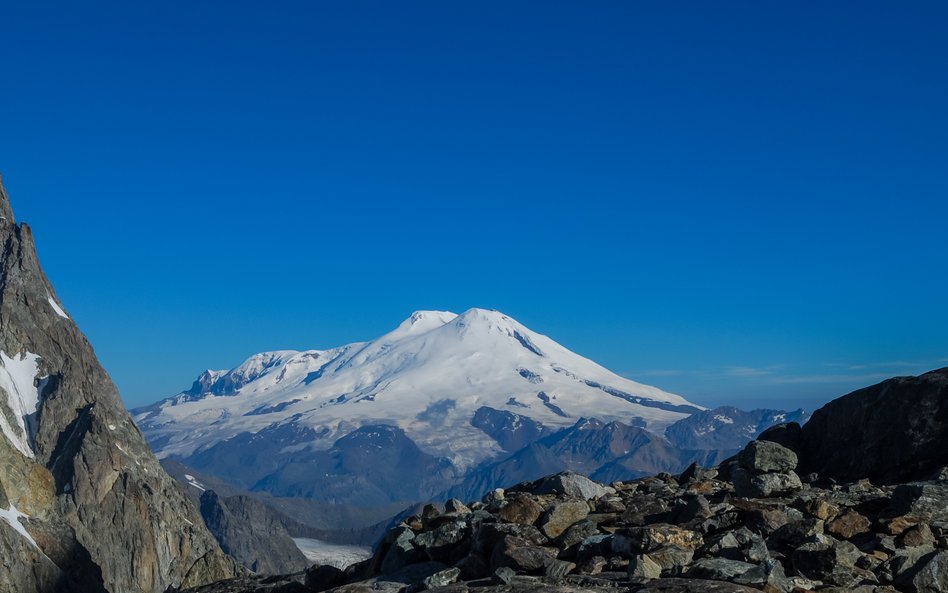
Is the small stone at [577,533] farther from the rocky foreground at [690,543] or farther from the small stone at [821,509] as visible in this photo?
the small stone at [821,509]

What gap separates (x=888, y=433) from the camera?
24328 millimetres

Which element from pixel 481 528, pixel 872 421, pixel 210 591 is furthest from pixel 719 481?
pixel 210 591

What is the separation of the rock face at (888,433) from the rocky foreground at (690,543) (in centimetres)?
171

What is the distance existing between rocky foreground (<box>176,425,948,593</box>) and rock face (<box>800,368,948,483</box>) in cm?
171

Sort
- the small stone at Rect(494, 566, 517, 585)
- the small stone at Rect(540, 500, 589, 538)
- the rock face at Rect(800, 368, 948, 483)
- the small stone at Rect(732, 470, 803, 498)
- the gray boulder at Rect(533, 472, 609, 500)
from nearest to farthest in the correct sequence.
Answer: the small stone at Rect(494, 566, 517, 585) < the small stone at Rect(540, 500, 589, 538) < the small stone at Rect(732, 470, 803, 498) < the rock face at Rect(800, 368, 948, 483) < the gray boulder at Rect(533, 472, 609, 500)

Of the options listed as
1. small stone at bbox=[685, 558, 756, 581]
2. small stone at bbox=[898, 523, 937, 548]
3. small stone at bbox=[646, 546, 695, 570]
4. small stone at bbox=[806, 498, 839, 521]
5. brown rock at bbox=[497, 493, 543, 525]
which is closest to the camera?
small stone at bbox=[685, 558, 756, 581]

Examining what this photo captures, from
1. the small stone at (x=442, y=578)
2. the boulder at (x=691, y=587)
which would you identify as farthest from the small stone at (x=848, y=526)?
the small stone at (x=442, y=578)

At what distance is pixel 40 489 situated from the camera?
165 meters

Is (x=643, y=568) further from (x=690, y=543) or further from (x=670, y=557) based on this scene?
(x=690, y=543)

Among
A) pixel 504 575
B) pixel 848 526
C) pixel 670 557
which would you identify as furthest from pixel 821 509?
pixel 504 575

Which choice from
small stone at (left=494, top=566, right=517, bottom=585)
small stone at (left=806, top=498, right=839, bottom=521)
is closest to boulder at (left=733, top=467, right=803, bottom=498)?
small stone at (left=806, top=498, right=839, bottom=521)

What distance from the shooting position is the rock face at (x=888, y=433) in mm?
23328

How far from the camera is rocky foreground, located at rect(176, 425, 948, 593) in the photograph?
48.1 ft

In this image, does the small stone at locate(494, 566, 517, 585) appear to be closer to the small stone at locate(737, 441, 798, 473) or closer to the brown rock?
the brown rock
